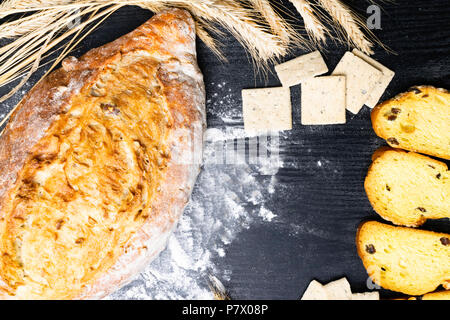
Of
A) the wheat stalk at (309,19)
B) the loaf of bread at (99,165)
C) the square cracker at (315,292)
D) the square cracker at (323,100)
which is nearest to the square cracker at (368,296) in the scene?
the square cracker at (315,292)

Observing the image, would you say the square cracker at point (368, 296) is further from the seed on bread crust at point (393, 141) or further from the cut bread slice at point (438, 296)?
the seed on bread crust at point (393, 141)

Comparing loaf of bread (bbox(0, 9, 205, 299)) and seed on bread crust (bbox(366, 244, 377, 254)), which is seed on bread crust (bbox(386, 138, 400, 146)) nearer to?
seed on bread crust (bbox(366, 244, 377, 254))

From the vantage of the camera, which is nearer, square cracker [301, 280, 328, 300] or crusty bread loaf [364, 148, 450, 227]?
crusty bread loaf [364, 148, 450, 227]

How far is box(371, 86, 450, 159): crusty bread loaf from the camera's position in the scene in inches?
70.1

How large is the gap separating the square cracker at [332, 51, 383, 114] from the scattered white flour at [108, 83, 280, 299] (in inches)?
18.6

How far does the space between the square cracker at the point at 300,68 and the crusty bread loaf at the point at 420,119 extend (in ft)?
1.26

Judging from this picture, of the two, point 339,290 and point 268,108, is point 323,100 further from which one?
point 339,290

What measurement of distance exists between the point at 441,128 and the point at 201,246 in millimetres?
1378

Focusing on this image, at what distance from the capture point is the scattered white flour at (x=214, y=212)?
2008 mm

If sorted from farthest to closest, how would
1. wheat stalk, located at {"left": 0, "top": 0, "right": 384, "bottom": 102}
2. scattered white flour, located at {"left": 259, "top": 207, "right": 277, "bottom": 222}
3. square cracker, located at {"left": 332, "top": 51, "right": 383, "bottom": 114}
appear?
scattered white flour, located at {"left": 259, "top": 207, "right": 277, "bottom": 222} < square cracker, located at {"left": 332, "top": 51, "right": 383, "bottom": 114} < wheat stalk, located at {"left": 0, "top": 0, "right": 384, "bottom": 102}

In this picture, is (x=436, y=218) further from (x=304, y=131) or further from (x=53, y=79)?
(x=53, y=79)

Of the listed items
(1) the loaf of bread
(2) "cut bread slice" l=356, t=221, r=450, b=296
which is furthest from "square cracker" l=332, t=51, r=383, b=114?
(1) the loaf of bread

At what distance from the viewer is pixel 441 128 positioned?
1775 mm

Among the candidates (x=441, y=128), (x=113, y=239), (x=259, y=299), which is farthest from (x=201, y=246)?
(x=441, y=128)
